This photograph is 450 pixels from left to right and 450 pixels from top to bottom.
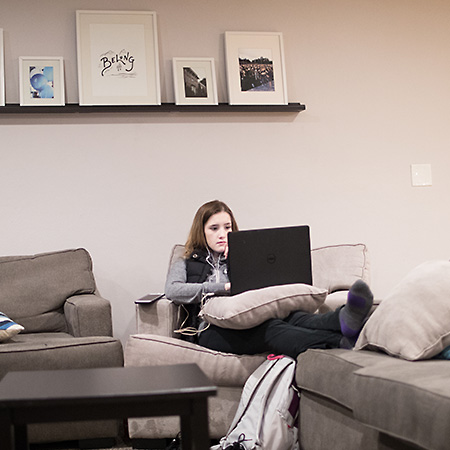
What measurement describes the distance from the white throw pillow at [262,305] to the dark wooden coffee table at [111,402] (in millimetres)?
1115

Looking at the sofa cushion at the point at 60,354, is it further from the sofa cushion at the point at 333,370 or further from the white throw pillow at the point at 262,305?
the sofa cushion at the point at 333,370

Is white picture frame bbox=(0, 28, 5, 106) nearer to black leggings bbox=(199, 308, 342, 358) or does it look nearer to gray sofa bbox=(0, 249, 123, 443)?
gray sofa bbox=(0, 249, 123, 443)

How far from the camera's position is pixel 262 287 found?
2971mm

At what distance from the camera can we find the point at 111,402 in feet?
4.74

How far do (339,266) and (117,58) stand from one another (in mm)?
1707

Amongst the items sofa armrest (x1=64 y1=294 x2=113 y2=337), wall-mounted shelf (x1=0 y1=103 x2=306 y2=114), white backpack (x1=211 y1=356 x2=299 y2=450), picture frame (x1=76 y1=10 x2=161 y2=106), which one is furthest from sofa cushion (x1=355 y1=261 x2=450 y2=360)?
picture frame (x1=76 y1=10 x2=161 y2=106)

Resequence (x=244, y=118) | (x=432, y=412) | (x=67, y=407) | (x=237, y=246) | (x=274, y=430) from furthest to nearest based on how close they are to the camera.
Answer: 1. (x=244, y=118)
2. (x=237, y=246)
3. (x=274, y=430)
4. (x=432, y=412)
5. (x=67, y=407)

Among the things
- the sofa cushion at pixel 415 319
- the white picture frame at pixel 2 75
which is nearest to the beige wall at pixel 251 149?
the white picture frame at pixel 2 75

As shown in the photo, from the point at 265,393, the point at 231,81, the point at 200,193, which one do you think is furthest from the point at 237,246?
the point at 231,81

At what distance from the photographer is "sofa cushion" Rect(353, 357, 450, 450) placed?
162 cm

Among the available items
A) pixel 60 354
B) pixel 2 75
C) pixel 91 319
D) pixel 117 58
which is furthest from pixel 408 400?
pixel 2 75

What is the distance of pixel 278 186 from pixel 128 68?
1.11 meters

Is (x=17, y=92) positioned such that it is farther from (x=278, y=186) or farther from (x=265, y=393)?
(x=265, y=393)

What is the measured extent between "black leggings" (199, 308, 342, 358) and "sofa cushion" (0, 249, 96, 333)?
0.88 meters
